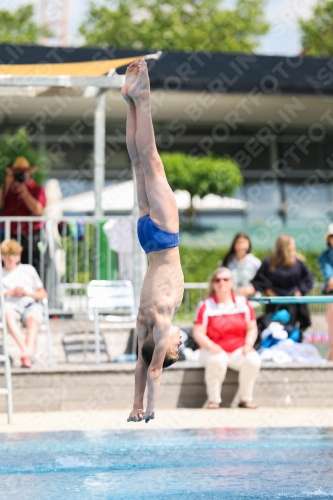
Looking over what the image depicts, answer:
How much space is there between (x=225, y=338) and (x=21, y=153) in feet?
36.1

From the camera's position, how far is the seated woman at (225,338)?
8617mm

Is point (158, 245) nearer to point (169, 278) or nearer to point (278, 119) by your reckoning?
point (169, 278)

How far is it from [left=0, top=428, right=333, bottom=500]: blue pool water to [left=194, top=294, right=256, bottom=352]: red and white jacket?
5.45 feet

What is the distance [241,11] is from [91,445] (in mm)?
35165

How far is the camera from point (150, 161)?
521cm

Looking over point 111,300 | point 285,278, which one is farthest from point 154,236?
point 285,278

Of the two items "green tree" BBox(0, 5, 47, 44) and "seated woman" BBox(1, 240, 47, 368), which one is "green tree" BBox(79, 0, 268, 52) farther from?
"seated woman" BBox(1, 240, 47, 368)

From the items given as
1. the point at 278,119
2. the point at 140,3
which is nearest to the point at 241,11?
the point at 140,3

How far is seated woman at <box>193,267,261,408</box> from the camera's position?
8.62 m

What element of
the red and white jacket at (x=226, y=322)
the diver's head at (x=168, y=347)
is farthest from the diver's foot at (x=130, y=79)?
the red and white jacket at (x=226, y=322)

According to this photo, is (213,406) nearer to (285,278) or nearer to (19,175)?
(285,278)

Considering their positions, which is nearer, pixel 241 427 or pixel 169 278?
pixel 169 278

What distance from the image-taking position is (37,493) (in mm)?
4945

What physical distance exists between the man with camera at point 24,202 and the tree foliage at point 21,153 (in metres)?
8.47
